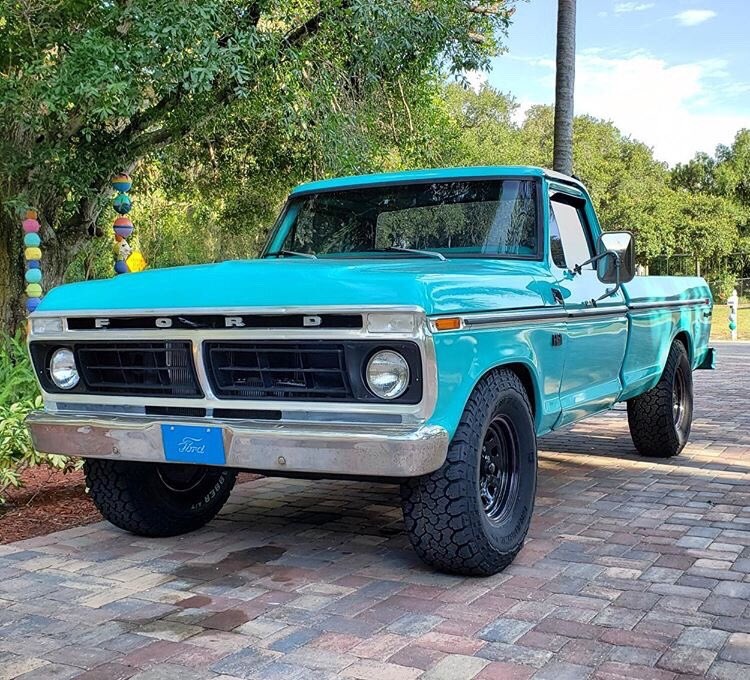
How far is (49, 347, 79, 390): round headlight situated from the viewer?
430 centimetres

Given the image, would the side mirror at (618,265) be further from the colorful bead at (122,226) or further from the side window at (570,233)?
the colorful bead at (122,226)

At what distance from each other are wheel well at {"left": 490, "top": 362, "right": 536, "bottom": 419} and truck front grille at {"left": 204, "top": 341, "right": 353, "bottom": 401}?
0.96 metres

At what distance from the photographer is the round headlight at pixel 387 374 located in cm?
356

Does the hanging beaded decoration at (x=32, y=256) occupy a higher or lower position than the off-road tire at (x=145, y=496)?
higher

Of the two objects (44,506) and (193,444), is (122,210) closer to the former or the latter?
(44,506)

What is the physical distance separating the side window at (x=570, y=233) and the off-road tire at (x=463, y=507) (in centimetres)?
144

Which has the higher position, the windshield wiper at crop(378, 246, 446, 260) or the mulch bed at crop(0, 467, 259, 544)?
the windshield wiper at crop(378, 246, 446, 260)

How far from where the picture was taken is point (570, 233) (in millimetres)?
5492

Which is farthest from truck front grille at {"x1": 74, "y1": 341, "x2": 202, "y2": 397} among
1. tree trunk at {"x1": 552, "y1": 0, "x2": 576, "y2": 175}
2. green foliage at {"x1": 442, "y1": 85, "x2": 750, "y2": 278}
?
green foliage at {"x1": 442, "y1": 85, "x2": 750, "y2": 278}

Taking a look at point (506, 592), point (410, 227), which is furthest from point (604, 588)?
point (410, 227)

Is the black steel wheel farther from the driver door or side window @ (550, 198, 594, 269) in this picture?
side window @ (550, 198, 594, 269)

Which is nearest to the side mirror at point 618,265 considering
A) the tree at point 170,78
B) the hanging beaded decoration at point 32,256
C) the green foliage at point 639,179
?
the tree at point 170,78

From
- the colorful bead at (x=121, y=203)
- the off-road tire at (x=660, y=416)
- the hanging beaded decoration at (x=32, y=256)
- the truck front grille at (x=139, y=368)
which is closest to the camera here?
the truck front grille at (x=139, y=368)

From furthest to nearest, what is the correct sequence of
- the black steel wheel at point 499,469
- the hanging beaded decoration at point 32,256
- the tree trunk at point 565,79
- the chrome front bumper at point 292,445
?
the tree trunk at point 565,79 < the hanging beaded decoration at point 32,256 < the black steel wheel at point 499,469 < the chrome front bumper at point 292,445
